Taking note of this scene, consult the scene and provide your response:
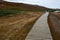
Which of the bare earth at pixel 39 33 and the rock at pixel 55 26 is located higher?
the rock at pixel 55 26

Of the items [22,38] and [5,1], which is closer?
[22,38]

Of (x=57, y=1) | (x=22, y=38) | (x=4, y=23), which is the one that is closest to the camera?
(x=22, y=38)

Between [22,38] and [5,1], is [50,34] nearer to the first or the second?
[22,38]

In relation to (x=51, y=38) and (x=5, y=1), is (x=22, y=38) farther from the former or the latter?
(x=5, y=1)

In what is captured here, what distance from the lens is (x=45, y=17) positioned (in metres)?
1.88

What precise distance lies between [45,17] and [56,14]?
16 centimetres

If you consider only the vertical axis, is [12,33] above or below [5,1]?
below

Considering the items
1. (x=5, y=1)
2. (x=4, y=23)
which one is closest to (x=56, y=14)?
(x=5, y=1)

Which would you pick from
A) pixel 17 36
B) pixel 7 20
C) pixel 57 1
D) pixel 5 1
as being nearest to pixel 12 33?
pixel 17 36

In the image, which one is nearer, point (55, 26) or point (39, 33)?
point (39, 33)

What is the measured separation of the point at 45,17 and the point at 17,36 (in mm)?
822

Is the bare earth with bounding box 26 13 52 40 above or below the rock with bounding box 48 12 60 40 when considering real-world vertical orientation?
below

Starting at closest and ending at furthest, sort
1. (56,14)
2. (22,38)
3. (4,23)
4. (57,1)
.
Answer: (22,38), (4,23), (56,14), (57,1)

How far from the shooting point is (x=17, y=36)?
3.71 ft
